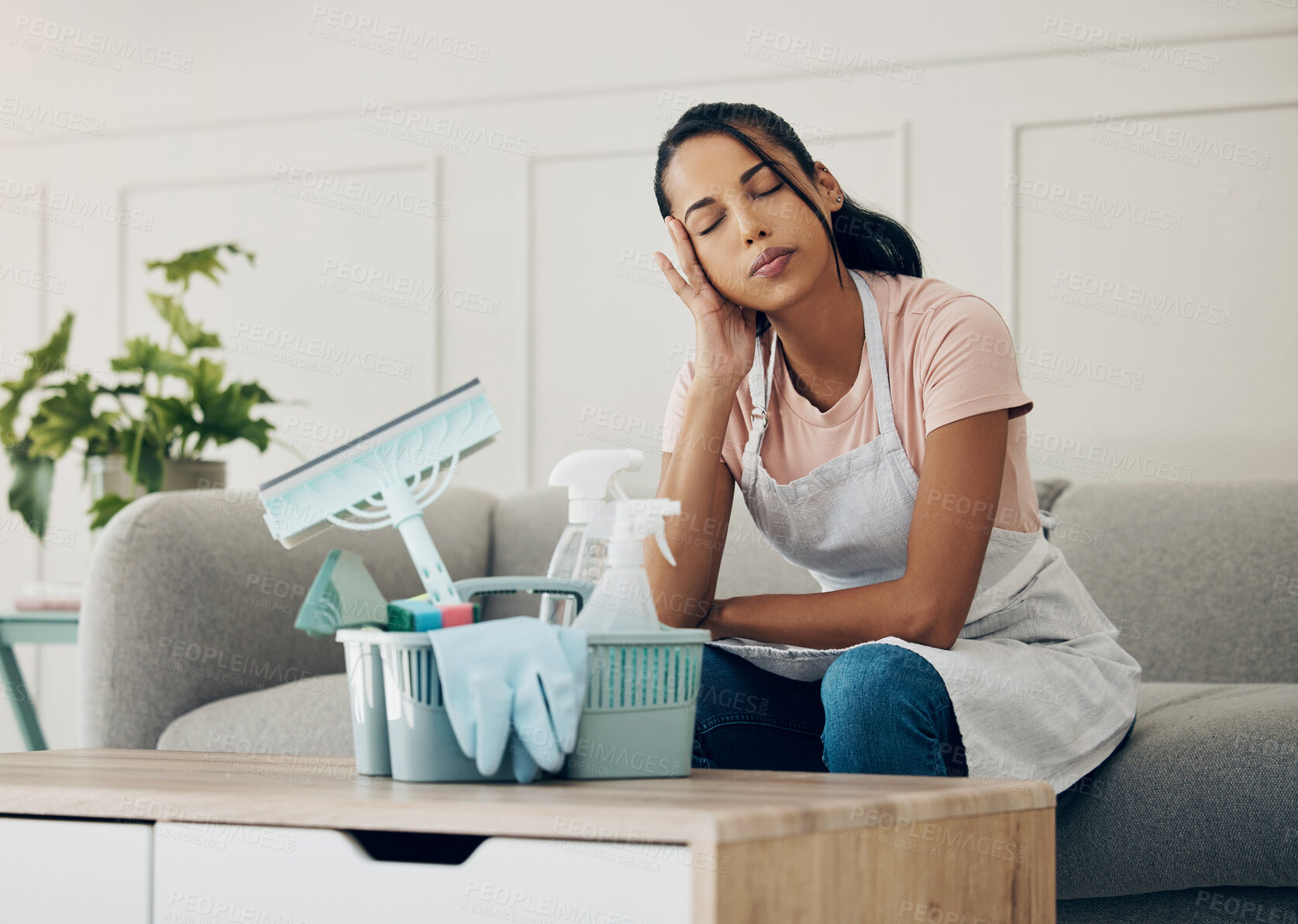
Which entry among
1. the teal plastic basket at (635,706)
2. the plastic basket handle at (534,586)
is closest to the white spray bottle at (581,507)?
the plastic basket handle at (534,586)

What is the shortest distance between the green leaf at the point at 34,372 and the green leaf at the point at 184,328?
0.19 m

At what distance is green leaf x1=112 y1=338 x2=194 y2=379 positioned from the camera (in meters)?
2.20

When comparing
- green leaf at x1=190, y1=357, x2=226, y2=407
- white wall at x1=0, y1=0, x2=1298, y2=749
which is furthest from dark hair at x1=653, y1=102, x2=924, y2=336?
green leaf at x1=190, y1=357, x2=226, y2=407

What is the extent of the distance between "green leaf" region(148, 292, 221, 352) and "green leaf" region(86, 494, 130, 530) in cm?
36

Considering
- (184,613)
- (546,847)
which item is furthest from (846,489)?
(184,613)

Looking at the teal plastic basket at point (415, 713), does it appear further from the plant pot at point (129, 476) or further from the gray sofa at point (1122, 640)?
the plant pot at point (129, 476)

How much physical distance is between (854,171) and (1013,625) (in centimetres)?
135

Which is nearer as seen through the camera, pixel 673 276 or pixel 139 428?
pixel 673 276

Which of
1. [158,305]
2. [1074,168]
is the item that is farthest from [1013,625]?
[158,305]

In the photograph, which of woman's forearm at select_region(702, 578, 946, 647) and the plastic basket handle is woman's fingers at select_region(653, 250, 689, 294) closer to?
woman's forearm at select_region(702, 578, 946, 647)

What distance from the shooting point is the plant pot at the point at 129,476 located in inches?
87.0

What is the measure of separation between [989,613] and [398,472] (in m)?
0.65

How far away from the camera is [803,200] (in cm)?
126

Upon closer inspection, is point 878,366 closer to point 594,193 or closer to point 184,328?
point 594,193
